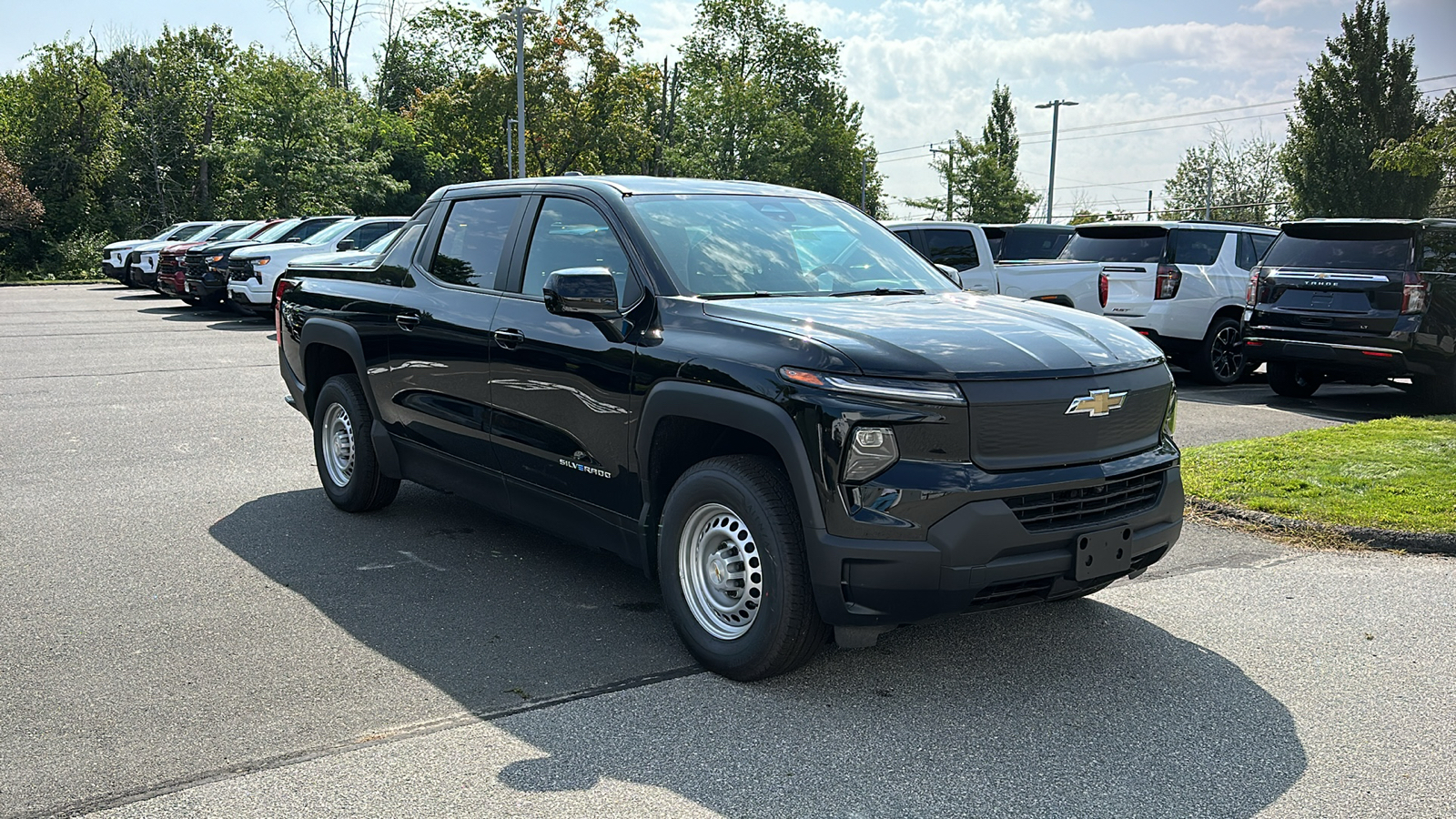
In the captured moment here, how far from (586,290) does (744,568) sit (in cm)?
121

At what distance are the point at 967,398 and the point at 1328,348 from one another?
348 inches

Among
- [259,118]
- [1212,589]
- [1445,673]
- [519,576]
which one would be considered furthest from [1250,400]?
[259,118]

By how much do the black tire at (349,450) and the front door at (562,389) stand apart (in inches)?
58.6

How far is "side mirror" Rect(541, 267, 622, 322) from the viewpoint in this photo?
14.8 feet

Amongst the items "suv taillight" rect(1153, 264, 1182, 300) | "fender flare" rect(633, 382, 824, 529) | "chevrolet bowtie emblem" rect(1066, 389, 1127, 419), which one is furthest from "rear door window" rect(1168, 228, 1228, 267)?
"fender flare" rect(633, 382, 824, 529)

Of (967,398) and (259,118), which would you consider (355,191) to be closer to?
(259,118)

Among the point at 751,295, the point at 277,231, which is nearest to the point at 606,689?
the point at 751,295

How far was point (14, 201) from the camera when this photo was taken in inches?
1607

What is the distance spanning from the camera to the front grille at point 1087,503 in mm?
3922

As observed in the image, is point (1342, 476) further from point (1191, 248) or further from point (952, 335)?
point (1191, 248)

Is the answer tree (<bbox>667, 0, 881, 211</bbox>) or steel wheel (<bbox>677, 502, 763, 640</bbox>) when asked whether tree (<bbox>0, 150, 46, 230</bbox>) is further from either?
steel wheel (<bbox>677, 502, 763, 640</bbox>)

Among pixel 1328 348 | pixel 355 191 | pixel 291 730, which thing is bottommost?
pixel 291 730

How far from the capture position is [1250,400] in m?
12.3

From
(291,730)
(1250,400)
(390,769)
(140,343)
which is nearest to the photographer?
(390,769)
